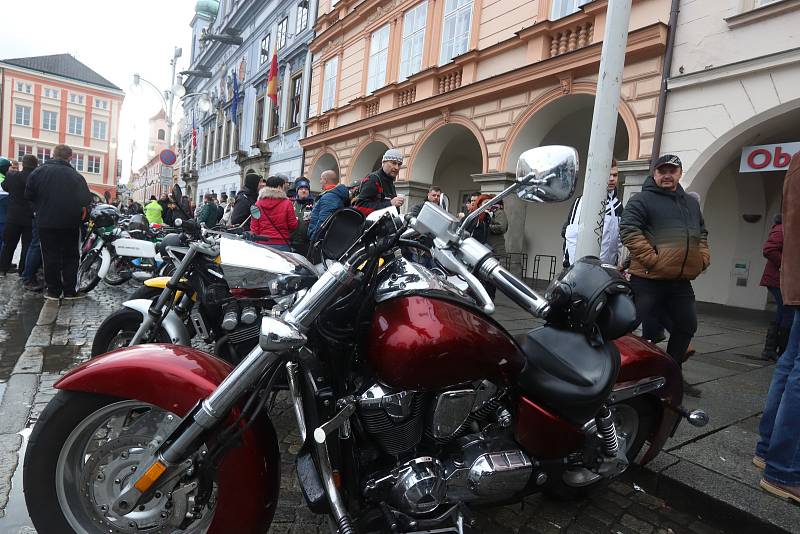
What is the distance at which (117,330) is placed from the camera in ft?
10.4

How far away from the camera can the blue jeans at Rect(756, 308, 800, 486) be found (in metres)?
2.18

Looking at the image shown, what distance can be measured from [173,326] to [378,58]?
40.1 ft

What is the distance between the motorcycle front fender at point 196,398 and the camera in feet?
5.03

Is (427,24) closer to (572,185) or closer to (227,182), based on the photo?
(572,185)

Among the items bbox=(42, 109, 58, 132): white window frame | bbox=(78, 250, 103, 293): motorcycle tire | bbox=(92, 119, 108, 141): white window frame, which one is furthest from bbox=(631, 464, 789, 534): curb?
bbox=(92, 119, 108, 141): white window frame

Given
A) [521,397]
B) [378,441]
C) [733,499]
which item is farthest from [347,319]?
[733,499]

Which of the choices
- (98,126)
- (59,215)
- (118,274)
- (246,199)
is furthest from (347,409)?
(98,126)

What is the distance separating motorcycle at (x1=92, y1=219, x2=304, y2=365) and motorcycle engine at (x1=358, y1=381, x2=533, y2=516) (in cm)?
93

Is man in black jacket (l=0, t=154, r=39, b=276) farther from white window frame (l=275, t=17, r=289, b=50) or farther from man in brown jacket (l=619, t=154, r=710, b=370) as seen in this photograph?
white window frame (l=275, t=17, r=289, b=50)

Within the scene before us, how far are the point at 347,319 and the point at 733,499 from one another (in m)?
1.99

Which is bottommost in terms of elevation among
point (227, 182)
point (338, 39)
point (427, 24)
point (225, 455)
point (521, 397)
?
point (225, 455)

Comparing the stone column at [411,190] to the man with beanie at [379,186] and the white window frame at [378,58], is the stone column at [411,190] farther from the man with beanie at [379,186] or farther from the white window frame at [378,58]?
the man with beanie at [379,186]

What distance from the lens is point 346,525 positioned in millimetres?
1433

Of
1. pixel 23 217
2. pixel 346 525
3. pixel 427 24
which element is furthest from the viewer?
pixel 427 24
